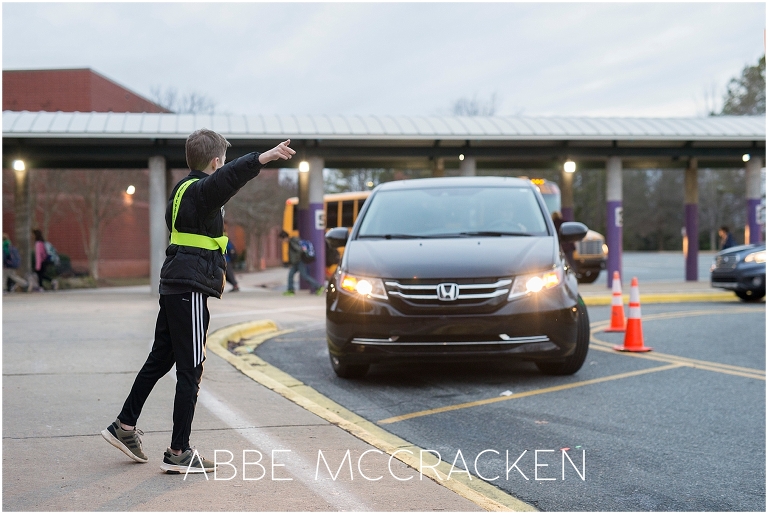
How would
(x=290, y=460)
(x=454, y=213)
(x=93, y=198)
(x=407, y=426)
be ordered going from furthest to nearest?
(x=93, y=198)
(x=454, y=213)
(x=407, y=426)
(x=290, y=460)

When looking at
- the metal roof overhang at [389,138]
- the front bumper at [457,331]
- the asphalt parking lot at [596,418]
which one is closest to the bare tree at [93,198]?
the metal roof overhang at [389,138]

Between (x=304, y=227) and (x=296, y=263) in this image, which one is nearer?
(x=296, y=263)

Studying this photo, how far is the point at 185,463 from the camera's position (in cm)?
414

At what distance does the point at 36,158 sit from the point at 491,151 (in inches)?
434

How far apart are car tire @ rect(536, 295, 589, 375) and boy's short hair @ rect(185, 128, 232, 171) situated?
4.00 meters

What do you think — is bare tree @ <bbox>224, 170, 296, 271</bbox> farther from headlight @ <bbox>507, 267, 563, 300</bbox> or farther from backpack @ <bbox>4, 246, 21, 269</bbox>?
headlight @ <bbox>507, 267, 563, 300</bbox>

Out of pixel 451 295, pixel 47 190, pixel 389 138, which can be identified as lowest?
pixel 451 295

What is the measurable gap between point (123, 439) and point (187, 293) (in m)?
0.80

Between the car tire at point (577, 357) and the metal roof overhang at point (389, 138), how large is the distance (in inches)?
489

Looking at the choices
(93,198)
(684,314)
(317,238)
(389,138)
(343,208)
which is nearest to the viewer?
(684,314)

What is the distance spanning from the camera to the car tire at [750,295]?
53.5ft

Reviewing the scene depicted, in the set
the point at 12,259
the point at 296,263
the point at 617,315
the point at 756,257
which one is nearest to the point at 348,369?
the point at 617,315

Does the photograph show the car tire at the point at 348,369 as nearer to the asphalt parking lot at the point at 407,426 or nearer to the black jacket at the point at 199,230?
the asphalt parking lot at the point at 407,426

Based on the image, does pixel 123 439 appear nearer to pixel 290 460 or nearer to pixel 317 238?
pixel 290 460
